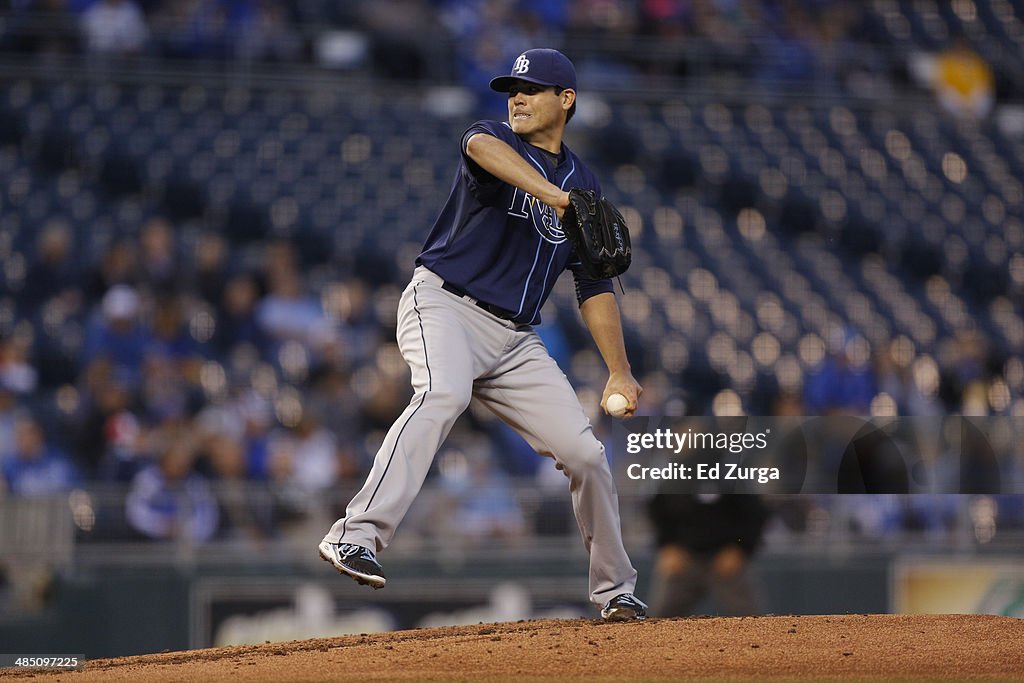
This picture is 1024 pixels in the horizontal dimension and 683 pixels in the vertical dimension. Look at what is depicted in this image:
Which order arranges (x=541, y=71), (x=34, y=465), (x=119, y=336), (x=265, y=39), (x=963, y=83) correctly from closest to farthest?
(x=541, y=71), (x=34, y=465), (x=119, y=336), (x=265, y=39), (x=963, y=83)

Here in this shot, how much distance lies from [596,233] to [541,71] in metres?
0.58

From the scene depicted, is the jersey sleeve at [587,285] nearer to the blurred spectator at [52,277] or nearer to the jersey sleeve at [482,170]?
the jersey sleeve at [482,170]

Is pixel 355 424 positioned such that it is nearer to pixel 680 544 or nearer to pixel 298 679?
pixel 680 544

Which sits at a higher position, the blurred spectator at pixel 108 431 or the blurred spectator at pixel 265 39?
the blurred spectator at pixel 265 39

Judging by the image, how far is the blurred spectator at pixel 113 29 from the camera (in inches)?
489

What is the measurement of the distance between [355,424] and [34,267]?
9.00ft

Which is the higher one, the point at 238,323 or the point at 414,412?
the point at 238,323

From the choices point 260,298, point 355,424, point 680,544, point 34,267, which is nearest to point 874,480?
point 680,544

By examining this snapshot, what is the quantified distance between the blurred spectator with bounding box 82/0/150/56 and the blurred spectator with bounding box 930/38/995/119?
7246 mm

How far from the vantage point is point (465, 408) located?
454 centimetres

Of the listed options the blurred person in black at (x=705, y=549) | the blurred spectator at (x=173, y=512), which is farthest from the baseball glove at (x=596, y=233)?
the blurred spectator at (x=173, y=512)

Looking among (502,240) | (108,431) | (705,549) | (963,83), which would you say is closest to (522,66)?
(502,240)

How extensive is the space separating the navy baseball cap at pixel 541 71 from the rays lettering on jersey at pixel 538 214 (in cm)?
33

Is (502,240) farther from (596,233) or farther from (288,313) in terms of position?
(288,313)
